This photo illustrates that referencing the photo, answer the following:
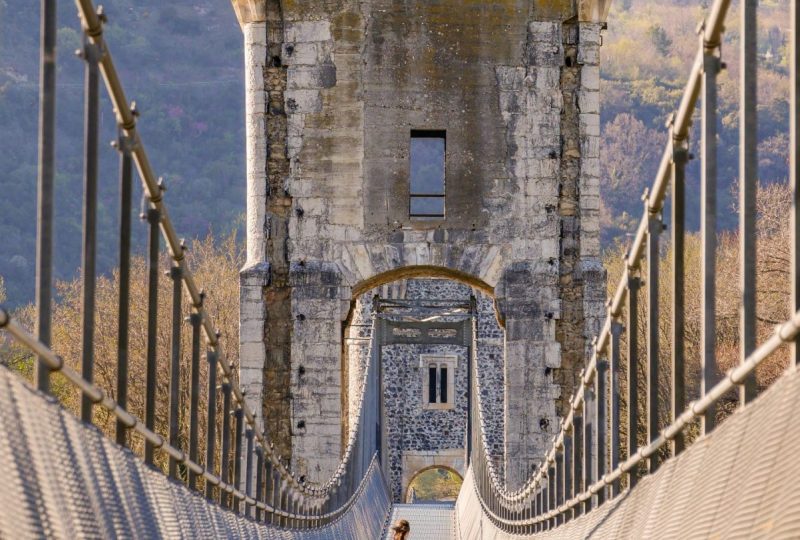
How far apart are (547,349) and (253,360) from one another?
106 inches

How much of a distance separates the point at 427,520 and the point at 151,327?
74.2 feet

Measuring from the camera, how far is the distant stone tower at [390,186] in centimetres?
1623

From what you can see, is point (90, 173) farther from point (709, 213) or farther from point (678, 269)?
point (678, 269)

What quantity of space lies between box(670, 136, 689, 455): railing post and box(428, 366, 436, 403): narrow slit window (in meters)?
34.4

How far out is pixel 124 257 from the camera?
6.60 m

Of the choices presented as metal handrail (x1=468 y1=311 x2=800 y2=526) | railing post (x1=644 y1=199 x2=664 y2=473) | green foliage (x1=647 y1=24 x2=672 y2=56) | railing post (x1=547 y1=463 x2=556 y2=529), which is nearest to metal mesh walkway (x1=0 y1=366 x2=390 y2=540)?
metal handrail (x1=468 y1=311 x2=800 y2=526)

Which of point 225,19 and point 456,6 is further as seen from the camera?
point 225,19

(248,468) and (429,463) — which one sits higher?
(248,468)

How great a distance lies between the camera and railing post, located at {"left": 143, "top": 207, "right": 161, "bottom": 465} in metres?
7.05

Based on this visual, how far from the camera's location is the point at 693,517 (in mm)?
5098

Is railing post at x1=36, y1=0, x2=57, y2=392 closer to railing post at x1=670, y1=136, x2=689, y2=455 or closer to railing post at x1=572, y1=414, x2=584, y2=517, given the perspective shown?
railing post at x1=670, y1=136, x2=689, y2=455

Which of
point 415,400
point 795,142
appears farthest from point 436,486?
point 795,142

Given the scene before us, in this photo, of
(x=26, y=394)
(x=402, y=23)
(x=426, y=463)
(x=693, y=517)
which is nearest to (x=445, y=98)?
(x=402, y=23)

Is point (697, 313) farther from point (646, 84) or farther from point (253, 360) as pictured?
point (646, 84)
